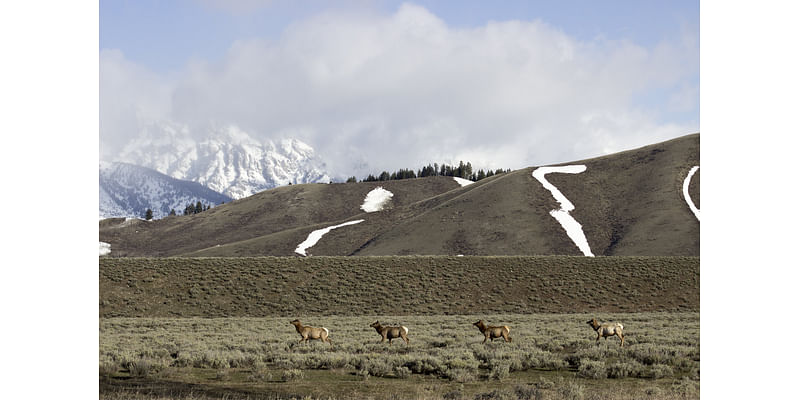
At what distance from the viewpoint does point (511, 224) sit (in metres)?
87.9

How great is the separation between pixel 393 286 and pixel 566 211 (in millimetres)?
49048

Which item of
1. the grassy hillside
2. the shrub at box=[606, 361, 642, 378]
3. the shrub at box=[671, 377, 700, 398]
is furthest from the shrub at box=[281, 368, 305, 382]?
the grassy hillside

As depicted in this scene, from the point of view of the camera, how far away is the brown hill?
264ft

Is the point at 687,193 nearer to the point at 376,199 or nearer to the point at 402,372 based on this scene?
the point at 376,199

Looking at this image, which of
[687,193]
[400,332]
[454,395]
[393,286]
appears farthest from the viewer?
[687,193]

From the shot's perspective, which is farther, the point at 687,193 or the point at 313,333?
the point at 687,193

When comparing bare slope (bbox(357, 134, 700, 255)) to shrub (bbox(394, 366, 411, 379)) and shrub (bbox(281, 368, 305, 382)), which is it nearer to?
shrub (bbox(394, 366, 411, 379))

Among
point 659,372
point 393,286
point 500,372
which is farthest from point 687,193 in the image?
point 500,372

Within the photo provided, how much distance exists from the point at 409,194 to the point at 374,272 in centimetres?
8809

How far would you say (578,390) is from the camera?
11.2 meters

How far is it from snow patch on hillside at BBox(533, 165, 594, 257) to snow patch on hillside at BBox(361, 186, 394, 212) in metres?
37.3

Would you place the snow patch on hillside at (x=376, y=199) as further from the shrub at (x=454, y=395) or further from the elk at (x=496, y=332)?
the shrub at (x=454, y=395)
